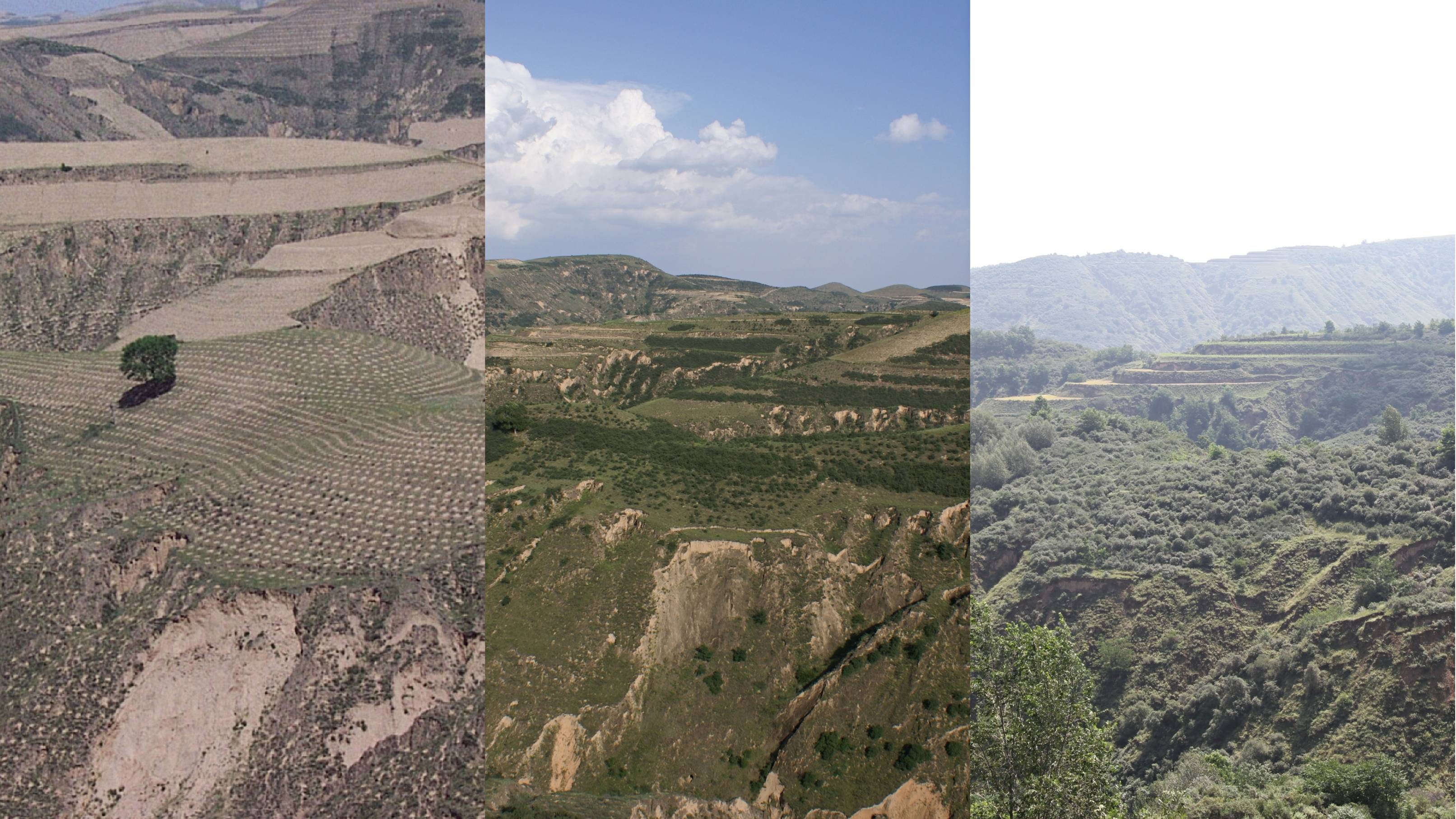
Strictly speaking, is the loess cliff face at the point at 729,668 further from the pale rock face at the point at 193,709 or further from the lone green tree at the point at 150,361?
the lone green tree at the point at 150,361

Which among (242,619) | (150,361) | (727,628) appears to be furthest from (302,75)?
(727,628)

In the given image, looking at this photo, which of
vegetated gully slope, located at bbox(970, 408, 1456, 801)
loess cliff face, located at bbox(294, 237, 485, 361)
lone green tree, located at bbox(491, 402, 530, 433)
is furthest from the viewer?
vegetated gully slope, located at bbox(970, 408, 1456, 801)

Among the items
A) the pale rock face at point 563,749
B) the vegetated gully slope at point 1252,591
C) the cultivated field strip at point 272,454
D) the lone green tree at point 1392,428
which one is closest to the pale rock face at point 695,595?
the pale rock face at point 563,749

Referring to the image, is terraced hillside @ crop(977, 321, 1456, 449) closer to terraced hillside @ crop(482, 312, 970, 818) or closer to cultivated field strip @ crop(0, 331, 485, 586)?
terraced hillside @ crop(482, 312, 970, 818)

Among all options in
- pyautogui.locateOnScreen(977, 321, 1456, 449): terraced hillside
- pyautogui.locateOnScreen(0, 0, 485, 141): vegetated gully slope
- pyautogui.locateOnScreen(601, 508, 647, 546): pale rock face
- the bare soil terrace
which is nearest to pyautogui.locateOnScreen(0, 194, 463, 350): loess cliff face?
the bare soil terrace

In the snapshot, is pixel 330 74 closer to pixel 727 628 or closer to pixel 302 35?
pixel 302 35

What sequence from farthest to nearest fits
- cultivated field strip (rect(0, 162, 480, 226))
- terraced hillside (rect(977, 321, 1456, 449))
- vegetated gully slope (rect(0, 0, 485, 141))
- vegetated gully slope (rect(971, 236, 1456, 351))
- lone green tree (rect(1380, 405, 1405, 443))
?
vegetated gully slope (rect(971, 236, 1456, 351)), terraced hillside (rect(977, 321, 1456, 449)), lone green tree (rect(1380, 405, 1405, 443)), vegetated gully slope (rect(0, 0, 485, 141)), cultivated field strip (rect(0, 162, 480, 226))
